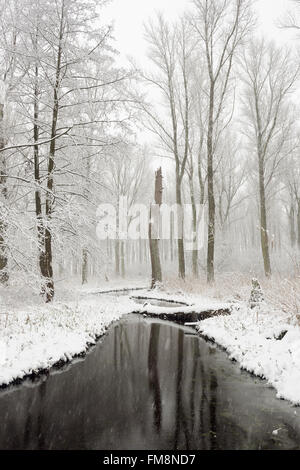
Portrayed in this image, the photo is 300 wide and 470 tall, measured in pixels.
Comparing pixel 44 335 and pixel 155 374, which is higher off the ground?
pixel 44 335

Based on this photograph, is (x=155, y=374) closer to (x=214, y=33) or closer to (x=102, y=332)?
(x=102, y=332)

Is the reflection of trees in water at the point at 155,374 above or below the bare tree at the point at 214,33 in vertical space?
below

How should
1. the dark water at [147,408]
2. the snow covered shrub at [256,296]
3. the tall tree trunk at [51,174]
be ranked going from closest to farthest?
the dark water at [147,408]
the snow covered shrub at [256,296]
the tall tree trunk at [51,174]

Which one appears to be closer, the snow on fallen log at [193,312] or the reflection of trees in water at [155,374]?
the reflection of trees in water at [155,374]

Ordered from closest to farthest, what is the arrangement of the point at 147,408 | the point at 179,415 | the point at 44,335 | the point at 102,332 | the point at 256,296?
the point at 179,415, the point at 147,408, the point at 44,335, the point at 102,332, the point at 256,296

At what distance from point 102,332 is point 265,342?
4.38 meters

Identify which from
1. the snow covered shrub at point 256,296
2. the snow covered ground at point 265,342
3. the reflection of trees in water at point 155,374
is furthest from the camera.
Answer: the snow covered shrub at point 256,296

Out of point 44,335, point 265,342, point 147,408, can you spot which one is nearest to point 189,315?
point 265,342

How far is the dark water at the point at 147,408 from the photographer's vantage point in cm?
386

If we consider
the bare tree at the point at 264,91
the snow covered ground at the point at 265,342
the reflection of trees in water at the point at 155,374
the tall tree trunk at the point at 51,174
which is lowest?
the reflection of trees in water at the point at 155,374

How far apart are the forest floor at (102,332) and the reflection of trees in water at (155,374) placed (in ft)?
4.58

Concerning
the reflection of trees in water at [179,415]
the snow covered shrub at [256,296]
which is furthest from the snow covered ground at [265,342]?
the reflection of trees in water at [179,415]

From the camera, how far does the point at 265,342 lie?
6.87 metres

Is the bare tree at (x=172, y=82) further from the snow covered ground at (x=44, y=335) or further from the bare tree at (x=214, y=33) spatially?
the snow covered ground at (x=44, y=335)
